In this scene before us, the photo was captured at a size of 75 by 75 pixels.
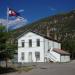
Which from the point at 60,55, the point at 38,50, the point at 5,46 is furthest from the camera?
the point at 38,50

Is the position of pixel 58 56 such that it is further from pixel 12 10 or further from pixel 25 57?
pixel 12 10

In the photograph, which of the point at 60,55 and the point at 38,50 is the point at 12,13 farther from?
the point at 60,55

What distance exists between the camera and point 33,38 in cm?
5694

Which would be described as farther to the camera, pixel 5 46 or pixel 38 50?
pixel 38 50

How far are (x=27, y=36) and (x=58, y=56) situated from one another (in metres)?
7.87

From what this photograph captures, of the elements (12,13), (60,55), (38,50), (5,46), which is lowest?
(60,55)

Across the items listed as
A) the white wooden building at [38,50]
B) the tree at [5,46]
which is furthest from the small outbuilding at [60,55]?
the tree at [5,46]

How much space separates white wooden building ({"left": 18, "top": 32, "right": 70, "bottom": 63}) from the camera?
55.7 meters

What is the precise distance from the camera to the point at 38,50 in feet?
184

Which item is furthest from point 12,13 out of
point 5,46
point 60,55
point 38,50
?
point 60,55

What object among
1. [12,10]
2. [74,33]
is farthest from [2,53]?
[74,33]

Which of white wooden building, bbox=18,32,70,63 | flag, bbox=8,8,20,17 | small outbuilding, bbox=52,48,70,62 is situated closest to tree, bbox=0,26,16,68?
flag, bbox=8,8,20,17

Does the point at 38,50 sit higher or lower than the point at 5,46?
lower

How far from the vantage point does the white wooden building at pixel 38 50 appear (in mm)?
55656
